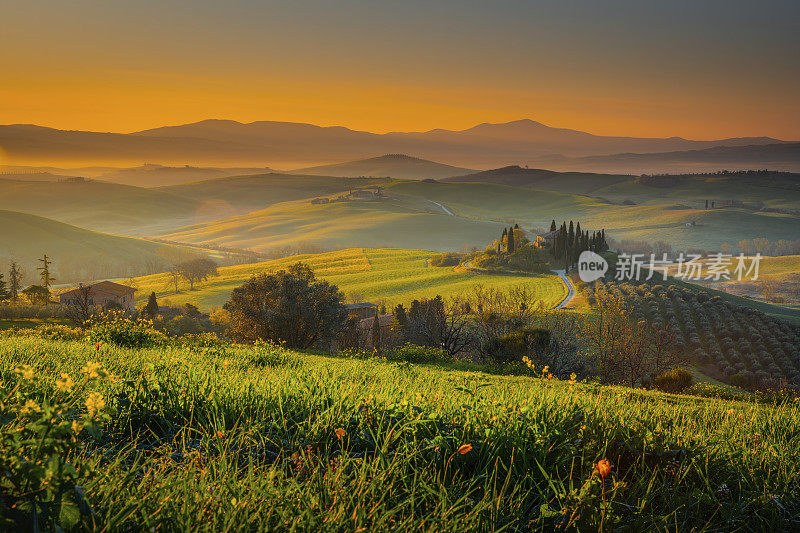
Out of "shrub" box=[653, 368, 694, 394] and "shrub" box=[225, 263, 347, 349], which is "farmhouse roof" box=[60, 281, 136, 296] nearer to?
"shrub" box=[225, 263, 347, 349]

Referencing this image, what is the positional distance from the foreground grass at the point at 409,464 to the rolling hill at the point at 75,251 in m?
168

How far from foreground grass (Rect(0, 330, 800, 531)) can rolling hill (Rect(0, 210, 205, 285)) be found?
552ft

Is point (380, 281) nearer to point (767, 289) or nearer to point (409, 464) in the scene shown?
point (409, 464)

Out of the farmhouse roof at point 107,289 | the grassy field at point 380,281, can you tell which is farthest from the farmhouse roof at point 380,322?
the farmhouse roof at point 107,289

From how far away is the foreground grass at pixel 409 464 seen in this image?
265 centimetres

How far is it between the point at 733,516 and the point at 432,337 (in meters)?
27.0

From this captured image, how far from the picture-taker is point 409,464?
3.36 m

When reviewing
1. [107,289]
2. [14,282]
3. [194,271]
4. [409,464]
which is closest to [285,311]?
[409,464]

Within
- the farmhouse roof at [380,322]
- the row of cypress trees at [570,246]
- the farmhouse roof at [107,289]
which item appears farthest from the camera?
the row of cypress trees at [570,246]

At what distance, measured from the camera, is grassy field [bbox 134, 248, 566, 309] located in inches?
3406

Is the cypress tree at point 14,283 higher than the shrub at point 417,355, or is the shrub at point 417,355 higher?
the shrub at point 417,355

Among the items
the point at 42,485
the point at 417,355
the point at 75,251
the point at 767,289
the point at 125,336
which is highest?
the point at 42,485

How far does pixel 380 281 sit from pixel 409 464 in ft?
330

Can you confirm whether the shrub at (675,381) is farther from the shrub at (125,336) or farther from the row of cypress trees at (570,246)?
the row of cypress trees at (570,246)
